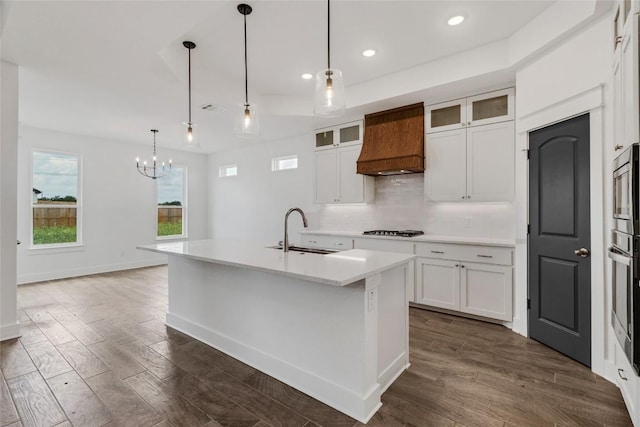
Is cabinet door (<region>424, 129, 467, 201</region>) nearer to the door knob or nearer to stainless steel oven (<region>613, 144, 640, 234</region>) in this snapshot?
the door knob

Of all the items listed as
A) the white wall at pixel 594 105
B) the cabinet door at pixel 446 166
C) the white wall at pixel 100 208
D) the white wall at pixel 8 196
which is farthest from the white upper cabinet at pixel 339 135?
the white wall at pixel 8 196

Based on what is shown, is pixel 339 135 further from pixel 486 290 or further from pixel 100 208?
pixel 100 208

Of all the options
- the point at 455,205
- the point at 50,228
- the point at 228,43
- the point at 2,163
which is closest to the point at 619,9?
the point at 455,205

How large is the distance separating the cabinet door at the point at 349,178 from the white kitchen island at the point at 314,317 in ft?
7.04

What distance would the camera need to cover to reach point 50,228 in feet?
18.8

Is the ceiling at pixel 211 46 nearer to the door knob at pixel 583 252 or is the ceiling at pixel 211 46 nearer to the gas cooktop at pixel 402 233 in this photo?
the gas cooktop at pixel 402 233

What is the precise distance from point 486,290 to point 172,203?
6.87 m

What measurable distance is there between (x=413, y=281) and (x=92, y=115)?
5.36m

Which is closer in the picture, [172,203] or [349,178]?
[349,178]

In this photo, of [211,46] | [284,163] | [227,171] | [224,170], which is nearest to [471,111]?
[211,46]

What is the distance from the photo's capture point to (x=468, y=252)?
11.6ft

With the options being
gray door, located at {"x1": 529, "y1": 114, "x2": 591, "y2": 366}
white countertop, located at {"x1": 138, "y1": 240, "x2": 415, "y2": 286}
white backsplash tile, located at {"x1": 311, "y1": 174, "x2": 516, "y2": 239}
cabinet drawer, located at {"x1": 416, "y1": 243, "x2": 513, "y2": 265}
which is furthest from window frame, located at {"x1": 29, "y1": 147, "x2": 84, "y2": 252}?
gray door, located at {"x1": 529, "y1": 114, "x2": 591, "y2": 366}

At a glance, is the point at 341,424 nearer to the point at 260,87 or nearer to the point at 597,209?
the point at 597,209

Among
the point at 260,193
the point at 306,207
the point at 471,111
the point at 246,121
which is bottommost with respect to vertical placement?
the point at 306,207
